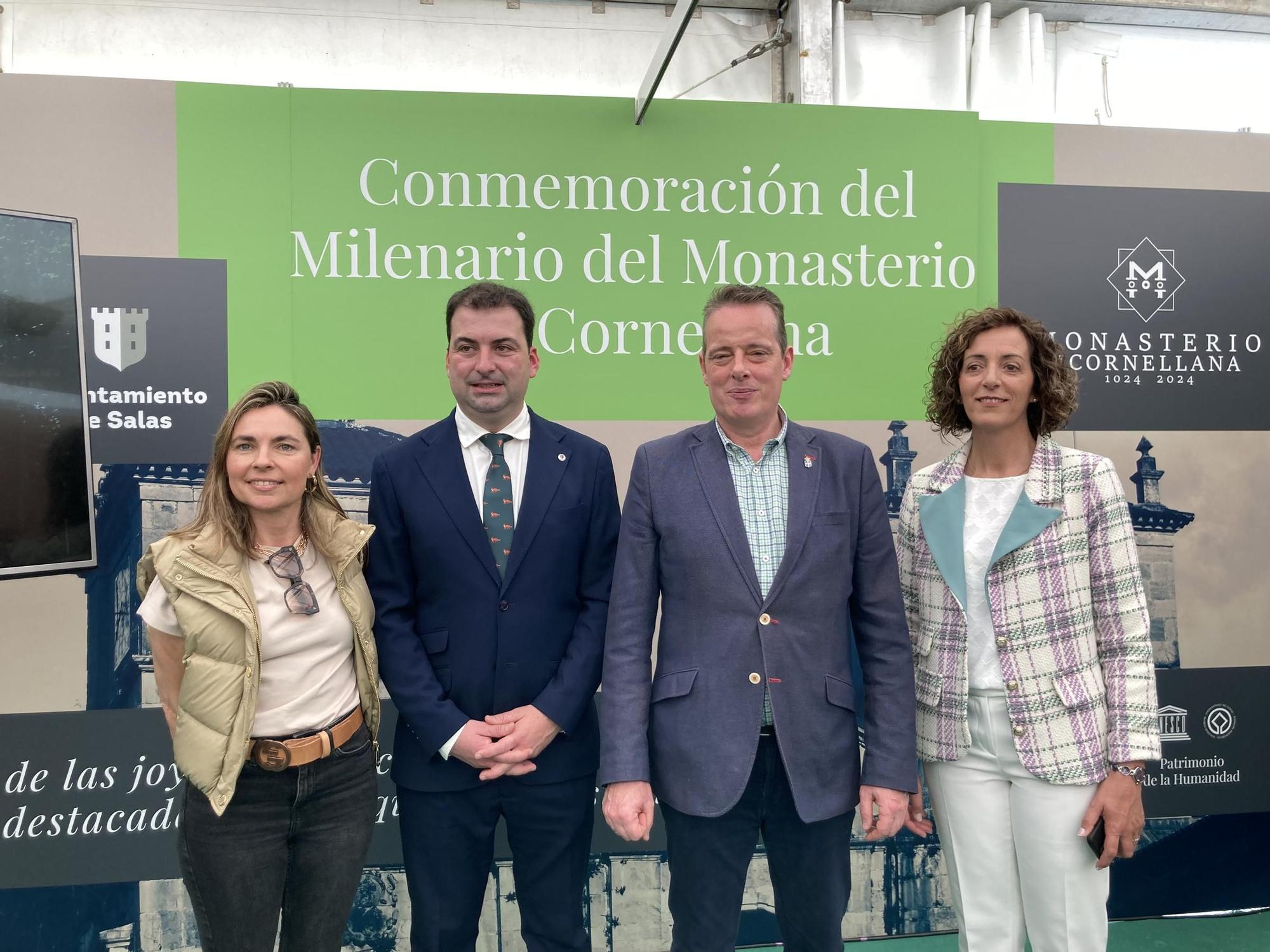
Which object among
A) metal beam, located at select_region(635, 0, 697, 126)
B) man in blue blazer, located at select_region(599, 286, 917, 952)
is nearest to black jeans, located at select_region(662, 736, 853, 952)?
man in blue blazer, located at select_region(599, 286, 917, 952)

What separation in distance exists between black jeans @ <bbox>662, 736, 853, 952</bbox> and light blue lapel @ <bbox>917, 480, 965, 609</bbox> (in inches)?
19.2

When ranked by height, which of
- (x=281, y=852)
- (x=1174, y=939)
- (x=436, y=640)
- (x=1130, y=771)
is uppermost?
(x=436, y=640)

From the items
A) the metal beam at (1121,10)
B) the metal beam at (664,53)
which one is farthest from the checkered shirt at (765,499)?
the metal beam at (1121,10)

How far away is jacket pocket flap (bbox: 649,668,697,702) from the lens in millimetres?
1867

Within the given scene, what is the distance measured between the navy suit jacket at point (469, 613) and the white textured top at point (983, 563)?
786 millimetres

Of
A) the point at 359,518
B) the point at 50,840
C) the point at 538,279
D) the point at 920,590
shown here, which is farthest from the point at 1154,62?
the point at 50,840

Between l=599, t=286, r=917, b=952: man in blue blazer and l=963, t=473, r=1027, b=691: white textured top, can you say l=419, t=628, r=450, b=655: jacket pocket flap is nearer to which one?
l=599, t=286, r=917, b=952: man in blue blazer

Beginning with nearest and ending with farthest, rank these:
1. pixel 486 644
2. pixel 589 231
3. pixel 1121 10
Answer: pixel 486 644
pixel 589 231
pixel 1121 10

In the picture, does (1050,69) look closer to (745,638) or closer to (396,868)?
(745,638)

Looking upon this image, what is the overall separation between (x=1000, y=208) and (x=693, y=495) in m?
1.91

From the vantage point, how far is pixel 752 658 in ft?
6.09

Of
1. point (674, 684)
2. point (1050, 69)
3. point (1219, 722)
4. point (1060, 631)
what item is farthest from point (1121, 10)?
point (674, 684)

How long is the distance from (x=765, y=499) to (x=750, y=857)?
2.38 ft

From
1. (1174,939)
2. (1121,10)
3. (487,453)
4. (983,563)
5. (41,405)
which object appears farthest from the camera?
(1121,10)
